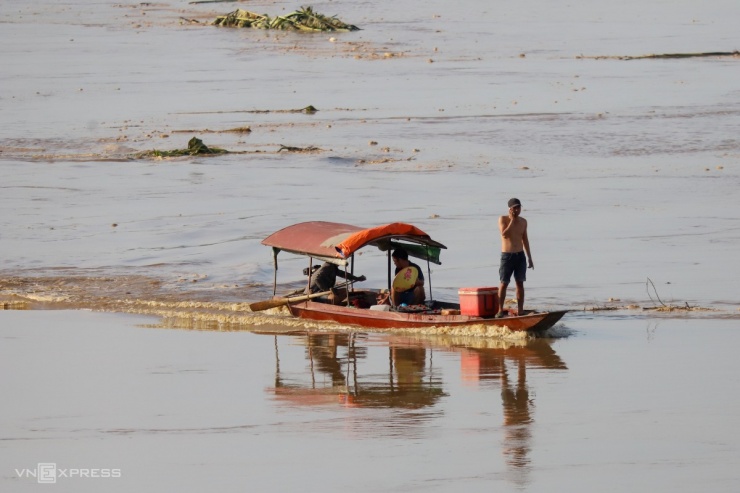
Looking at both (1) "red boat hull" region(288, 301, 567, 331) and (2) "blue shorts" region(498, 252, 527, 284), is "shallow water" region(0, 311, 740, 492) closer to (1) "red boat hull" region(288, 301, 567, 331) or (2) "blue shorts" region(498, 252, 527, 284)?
(1) "red boat hull" region(288, 301, 567, 331)

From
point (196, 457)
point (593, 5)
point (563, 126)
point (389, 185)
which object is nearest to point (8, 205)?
point (389, 185)

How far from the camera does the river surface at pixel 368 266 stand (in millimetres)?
11750

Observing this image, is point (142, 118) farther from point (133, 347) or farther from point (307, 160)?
point (133, 347)

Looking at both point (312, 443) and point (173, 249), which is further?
point (173, 249)

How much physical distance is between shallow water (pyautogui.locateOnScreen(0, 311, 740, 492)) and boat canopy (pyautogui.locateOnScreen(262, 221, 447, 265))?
3.76 ft

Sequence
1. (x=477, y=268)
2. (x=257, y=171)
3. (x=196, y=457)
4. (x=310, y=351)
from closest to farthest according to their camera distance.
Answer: (x=196, y=457)
(x=310, y=351)
(x=477, y=268)
(x=257, y=171)

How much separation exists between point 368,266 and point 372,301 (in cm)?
346

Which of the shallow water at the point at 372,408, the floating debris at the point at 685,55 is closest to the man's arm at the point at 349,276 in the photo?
the shallow water at the point at 372,408

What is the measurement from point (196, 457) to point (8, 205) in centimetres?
1650

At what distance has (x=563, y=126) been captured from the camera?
112 feet

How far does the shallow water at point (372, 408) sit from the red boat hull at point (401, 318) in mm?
202
